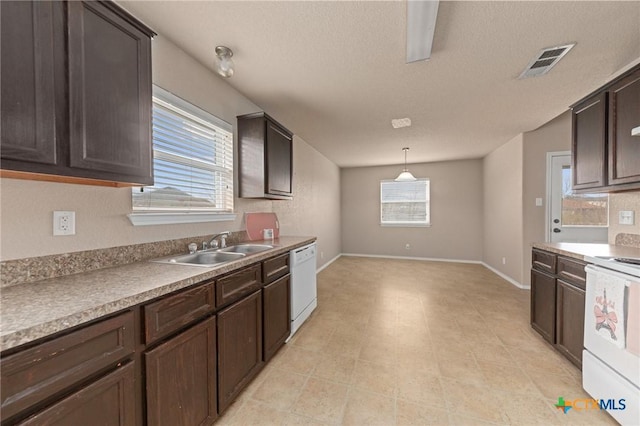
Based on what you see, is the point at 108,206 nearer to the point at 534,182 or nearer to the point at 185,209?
the point at 185,209

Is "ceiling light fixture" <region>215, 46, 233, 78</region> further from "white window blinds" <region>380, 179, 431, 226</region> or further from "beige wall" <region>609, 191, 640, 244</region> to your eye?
"white window blinds" <region>380, 179, 431, 226</region>

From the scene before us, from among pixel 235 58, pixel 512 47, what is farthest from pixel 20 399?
pixel 512 47

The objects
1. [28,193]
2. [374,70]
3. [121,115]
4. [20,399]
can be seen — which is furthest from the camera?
[374,70]

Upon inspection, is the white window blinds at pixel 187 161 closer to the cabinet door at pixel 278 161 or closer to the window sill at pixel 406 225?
the cabinet door at pixel 278 161

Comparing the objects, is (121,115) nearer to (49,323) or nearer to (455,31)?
(49,323)

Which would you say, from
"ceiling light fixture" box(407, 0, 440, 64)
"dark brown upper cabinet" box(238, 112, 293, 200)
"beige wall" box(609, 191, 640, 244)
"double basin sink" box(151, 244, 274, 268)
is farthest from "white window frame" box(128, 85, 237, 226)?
"beige wall" box(609, 191, 640, 244)

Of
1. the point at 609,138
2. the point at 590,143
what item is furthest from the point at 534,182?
the point at 609,138

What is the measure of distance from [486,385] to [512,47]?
100 inches

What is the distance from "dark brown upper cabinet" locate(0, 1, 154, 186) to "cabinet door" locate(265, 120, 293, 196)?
4.14 ft

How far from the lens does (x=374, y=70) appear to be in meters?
2.17

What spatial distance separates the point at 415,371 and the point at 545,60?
2.76m

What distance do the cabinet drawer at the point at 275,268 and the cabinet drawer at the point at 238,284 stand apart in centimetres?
7

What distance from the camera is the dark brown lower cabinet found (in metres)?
0.78

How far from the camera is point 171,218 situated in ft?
5.98
